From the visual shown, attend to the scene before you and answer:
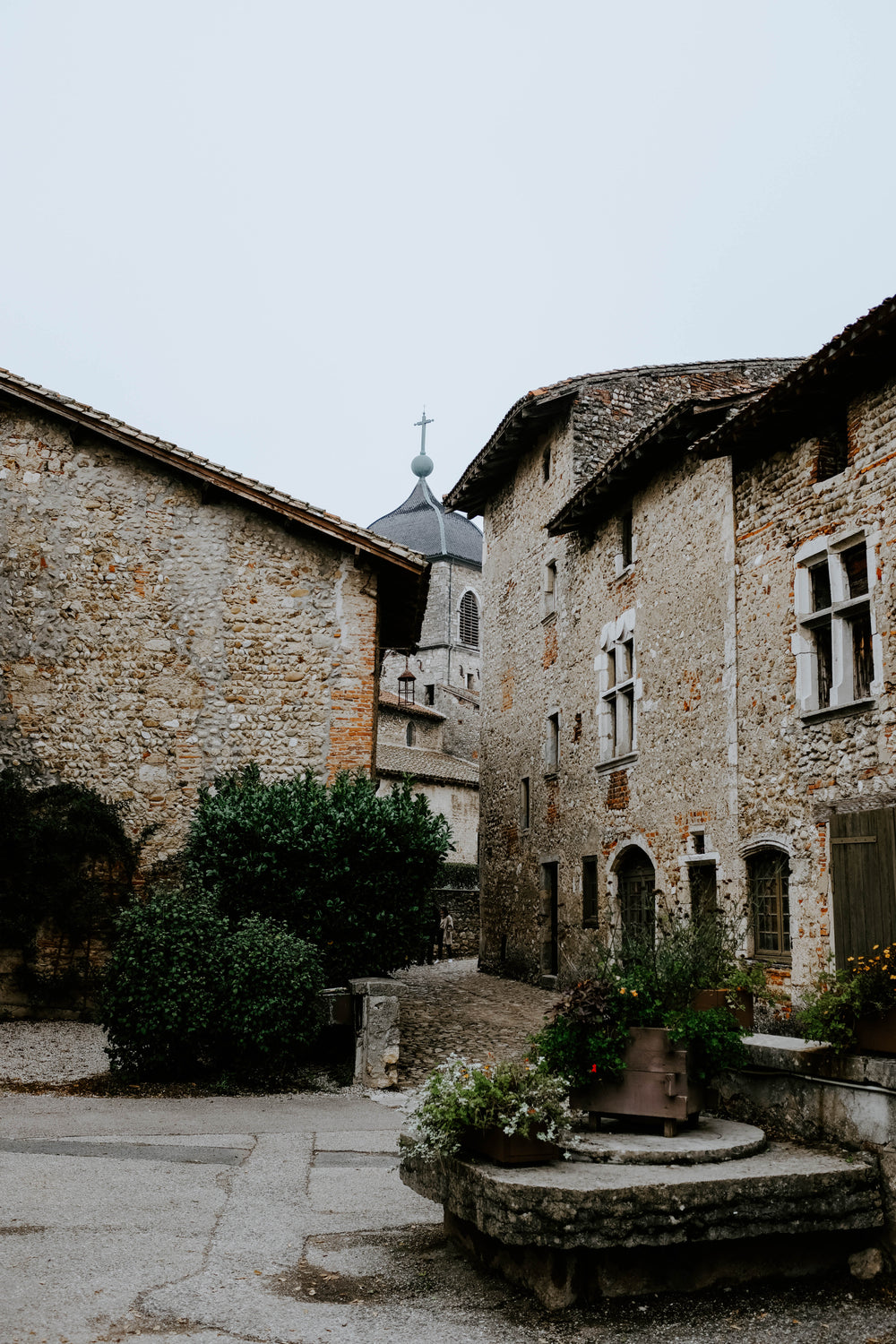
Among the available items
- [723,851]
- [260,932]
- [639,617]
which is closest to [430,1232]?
[260,932]

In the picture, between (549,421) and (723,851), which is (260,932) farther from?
(549,421)

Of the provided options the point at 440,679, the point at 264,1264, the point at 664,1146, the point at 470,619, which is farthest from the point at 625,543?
the point at 470,619

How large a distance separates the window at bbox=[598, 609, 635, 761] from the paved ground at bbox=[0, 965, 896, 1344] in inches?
377

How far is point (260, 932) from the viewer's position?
30.2ft

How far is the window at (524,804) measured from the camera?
20388mm

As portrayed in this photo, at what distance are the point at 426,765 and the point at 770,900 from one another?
911 inches

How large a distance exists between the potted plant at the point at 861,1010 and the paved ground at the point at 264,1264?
0.86 meters

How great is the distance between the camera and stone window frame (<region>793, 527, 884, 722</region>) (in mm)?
10109

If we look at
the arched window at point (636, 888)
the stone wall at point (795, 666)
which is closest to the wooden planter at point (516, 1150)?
the stone wall at point (795, 666)

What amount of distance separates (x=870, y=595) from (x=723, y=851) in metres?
3.67

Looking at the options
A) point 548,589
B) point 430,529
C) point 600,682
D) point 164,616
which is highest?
point 430,529

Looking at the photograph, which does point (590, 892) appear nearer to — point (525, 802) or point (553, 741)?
point (553, 741)

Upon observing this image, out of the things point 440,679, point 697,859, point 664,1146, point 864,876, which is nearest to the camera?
point 664,1146

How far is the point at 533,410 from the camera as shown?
19344mm
